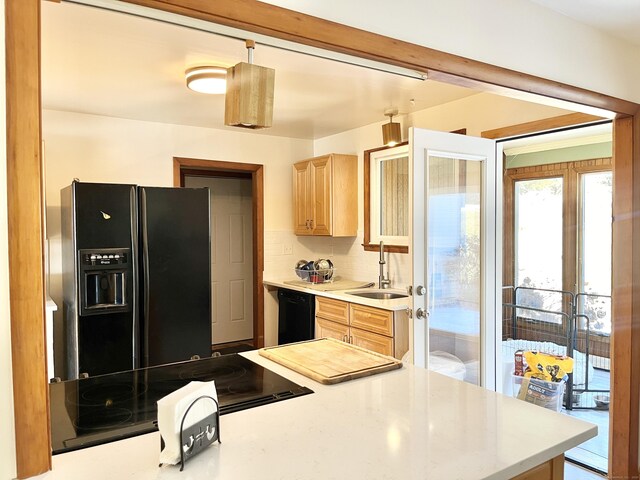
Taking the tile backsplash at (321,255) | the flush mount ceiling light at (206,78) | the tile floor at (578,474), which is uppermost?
the flush mount ceiling light at (206,78)

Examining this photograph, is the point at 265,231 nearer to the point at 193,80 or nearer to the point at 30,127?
the point at 193,80

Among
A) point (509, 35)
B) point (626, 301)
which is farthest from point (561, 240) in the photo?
point (509, 35)

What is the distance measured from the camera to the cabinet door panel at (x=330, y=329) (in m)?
3.47

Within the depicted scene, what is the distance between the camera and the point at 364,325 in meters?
3.26

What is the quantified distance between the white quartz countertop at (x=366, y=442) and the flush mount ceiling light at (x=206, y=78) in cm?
193

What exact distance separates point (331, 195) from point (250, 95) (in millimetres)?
2750

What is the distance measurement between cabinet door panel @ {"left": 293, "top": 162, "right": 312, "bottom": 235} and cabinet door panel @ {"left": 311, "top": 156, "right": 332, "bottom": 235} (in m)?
0.08

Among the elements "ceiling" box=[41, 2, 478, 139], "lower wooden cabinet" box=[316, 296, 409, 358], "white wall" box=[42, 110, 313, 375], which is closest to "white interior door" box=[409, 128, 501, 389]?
"lower wooden cabinet" box=[316, 296, 409, 358]

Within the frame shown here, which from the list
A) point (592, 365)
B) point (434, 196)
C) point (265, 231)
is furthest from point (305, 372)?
point (592, 365)

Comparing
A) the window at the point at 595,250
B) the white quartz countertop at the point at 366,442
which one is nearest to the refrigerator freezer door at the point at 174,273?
the white quartz countertop at the point at 366,442

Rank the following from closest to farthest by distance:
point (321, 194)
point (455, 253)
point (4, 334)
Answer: point (4, 334), point (455, 253), point (321, 194)

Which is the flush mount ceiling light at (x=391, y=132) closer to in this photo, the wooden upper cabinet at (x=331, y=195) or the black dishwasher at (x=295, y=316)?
the wooden upper cabinet at (x=331, y=195)

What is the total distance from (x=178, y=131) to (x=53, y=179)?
1.08m

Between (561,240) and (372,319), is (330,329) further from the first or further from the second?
(561,240)
